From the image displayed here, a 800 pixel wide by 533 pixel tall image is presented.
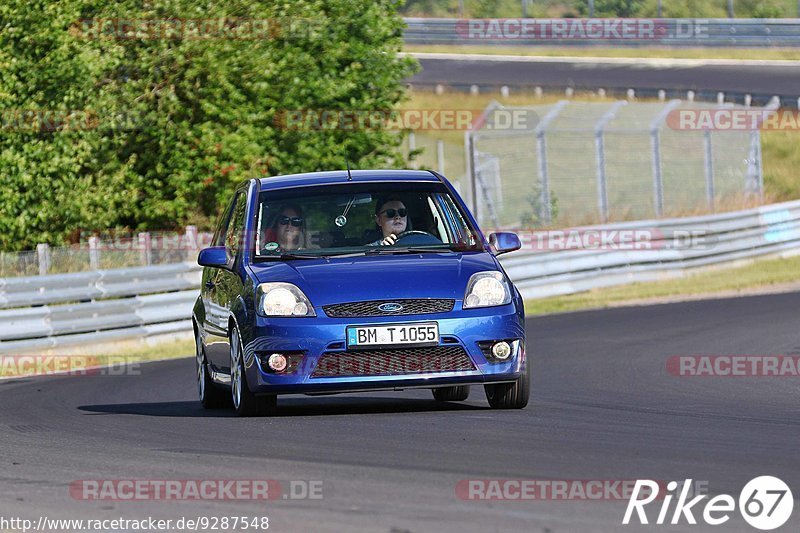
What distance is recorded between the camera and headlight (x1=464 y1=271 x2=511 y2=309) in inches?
387

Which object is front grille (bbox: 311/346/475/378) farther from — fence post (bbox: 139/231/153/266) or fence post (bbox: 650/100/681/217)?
fence post (bbox: 650/100/681/217)

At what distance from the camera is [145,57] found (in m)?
27.4

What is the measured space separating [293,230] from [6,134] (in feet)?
50.4

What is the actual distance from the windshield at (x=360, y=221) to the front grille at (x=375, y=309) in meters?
0.81

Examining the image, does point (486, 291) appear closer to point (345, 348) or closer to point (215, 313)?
point (345, 348)

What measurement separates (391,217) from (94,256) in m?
11.3

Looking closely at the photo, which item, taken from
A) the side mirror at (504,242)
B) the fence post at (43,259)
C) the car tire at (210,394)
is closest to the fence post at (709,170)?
the fence post at (43,259)

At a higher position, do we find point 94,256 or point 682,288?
point 94,256

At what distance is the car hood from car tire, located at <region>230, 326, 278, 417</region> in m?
0.51

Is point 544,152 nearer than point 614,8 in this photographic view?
Yes

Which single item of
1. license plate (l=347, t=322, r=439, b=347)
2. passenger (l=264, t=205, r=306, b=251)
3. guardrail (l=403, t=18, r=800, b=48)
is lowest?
license plate (l=347, t=322, r=439, b=347)

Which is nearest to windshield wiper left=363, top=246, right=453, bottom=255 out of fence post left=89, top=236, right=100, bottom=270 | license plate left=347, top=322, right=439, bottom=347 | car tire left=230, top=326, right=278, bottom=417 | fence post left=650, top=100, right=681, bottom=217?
license plate left=347, top=322, right=439, bottom=347

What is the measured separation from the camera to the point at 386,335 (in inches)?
378

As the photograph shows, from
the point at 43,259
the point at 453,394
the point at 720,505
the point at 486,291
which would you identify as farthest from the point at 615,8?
the point at 720,505
